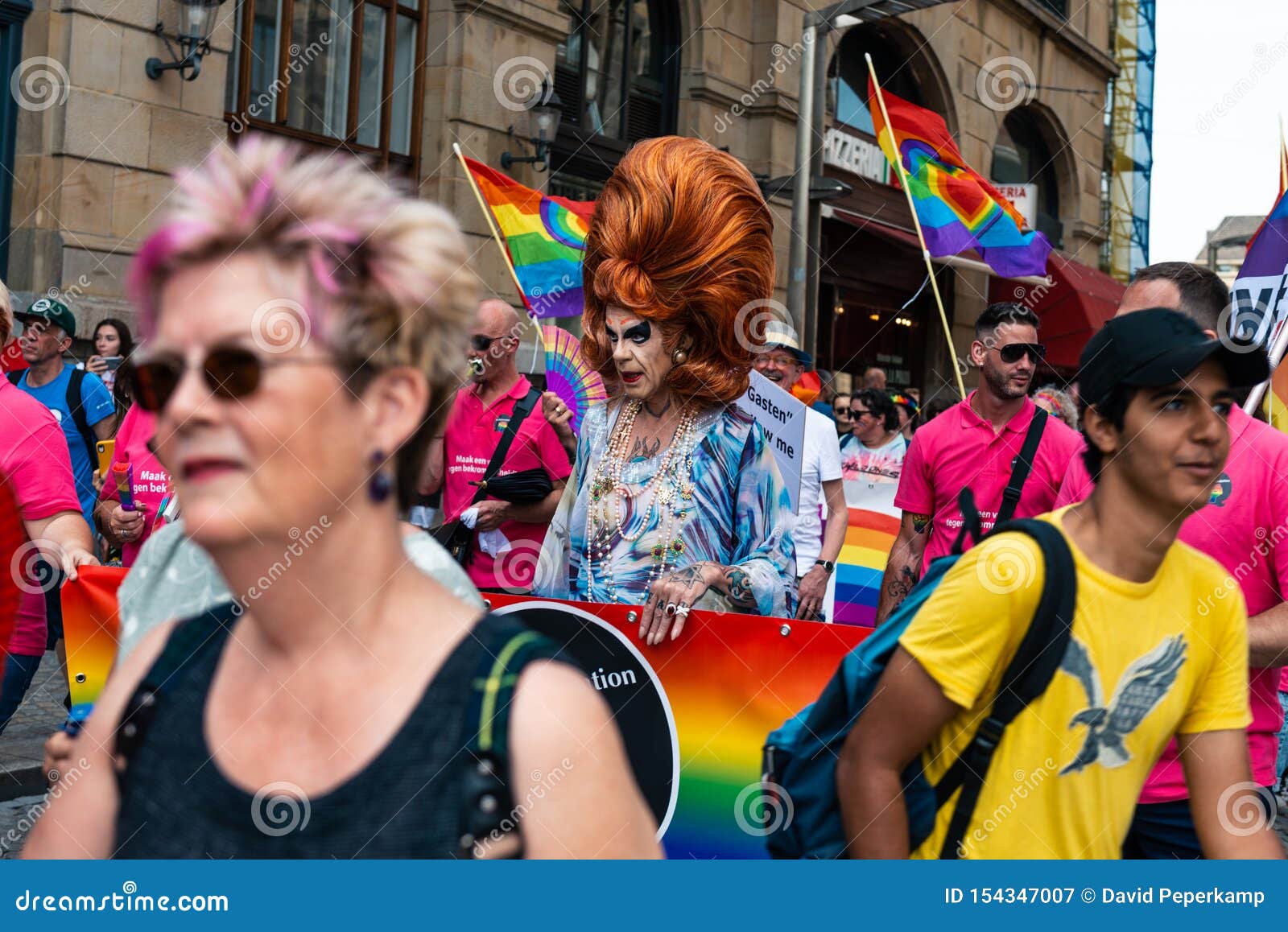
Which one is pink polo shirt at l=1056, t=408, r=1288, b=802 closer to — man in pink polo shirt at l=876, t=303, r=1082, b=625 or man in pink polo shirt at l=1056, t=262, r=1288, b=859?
man in pink polo shirt at l=1056, t=262, r=1288, b=859

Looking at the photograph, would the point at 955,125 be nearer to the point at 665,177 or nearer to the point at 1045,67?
the point at 1045,67

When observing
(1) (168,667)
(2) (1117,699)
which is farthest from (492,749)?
(2) (1117,699)

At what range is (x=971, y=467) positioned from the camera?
17.6 ft

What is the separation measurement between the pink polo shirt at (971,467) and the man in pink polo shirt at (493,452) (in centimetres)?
135

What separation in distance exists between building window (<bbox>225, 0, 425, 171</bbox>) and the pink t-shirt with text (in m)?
5.18

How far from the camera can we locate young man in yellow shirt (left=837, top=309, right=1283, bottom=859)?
207 centimetres

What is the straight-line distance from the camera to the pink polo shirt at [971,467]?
504 centimetres

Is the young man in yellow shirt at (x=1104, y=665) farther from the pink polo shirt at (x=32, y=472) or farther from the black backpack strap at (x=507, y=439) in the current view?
the black backpack strap at (x=507, y=439)

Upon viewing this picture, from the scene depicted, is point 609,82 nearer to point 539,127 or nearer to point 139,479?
point 539,127

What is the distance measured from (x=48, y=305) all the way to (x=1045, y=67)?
19995 mm

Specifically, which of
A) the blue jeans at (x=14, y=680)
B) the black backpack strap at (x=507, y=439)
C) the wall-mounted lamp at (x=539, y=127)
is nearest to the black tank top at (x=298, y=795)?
the blue jeans at (x=14, y=680)

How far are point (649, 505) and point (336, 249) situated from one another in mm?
1766

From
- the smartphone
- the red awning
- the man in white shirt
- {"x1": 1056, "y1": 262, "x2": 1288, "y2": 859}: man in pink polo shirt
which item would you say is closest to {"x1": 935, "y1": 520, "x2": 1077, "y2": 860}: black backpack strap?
{"x1": 1056, "y1": 262, "x2": 1288, "y2": 859}: man in pink polo shirt
